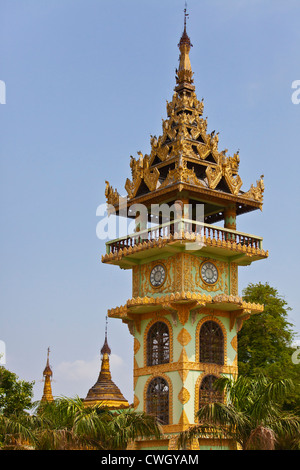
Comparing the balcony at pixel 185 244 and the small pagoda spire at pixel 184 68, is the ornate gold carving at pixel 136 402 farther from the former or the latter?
the small pagoda spire at pixel 184 68

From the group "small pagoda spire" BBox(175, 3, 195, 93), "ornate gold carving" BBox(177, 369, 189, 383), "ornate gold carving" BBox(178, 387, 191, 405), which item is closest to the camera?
"ornate gold carving" BBox(178, 387, 191, 405)

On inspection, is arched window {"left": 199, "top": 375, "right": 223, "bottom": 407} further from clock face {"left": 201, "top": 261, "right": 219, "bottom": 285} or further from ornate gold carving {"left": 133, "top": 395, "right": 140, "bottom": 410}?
clock face {"left": 201, "top": 261, "right": 219, "bottom": 285}

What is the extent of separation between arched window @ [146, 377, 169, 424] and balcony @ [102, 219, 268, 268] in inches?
190

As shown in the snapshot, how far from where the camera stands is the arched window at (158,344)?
96.8 ft

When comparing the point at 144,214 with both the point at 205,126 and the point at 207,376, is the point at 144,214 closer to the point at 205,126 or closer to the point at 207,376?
the point at 205,126

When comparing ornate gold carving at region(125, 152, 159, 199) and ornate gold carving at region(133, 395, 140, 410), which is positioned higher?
ornate gold carving at region(125, 152, 159, 199)

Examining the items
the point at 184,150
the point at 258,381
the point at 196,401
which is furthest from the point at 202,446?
the point at 184,150

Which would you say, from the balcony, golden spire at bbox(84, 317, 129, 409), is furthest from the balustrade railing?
golden spire at bbox(84, 317, 129, 409)

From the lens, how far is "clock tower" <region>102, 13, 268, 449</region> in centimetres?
2838

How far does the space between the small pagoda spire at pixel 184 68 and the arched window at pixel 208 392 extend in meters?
12.6

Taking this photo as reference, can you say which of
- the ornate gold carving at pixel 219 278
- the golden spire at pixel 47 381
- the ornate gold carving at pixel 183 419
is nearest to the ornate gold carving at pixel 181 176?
the ornate gold carving at pixel 219 278

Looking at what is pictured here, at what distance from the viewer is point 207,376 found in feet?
94.5

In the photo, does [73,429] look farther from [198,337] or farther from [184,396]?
[198,337]

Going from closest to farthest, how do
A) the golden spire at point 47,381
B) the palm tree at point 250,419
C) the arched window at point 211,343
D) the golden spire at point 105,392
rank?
the palm tree at point 250,419 → the arched window at point 211,343 → the golden spire at point 105,392 → the golden spire at point 47,381
